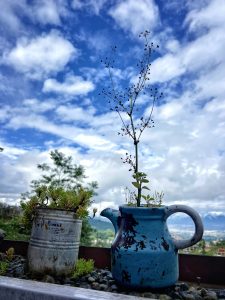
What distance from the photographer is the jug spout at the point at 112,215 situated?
10.1ft

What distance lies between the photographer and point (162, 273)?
2689mm

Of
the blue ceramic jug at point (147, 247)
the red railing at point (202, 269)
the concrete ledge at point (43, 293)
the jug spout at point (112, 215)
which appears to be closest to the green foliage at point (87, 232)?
the red railing at point (202, 269)

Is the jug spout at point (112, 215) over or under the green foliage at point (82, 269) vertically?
over

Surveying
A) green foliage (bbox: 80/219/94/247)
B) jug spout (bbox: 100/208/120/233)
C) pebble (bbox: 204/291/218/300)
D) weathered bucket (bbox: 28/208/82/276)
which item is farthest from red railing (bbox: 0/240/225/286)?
green foliage (bbox: 80/219/94/247)

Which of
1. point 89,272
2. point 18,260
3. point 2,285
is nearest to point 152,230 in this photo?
point 89,272

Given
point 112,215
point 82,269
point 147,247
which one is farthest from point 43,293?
point 82,269

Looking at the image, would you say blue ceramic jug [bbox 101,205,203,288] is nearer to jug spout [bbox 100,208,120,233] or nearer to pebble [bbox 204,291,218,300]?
jug spout [bbox 100,208,120,233]

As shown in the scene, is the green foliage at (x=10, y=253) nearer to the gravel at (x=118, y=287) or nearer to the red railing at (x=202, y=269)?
the gravel at (x=118, y=287)

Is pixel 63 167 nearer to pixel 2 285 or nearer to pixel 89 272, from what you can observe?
pixel 89 272

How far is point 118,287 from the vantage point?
2834 mm

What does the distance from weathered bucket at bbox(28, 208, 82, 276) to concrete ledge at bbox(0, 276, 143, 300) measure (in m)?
1.18

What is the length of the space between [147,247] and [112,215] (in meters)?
0.51

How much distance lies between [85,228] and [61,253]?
6966mm

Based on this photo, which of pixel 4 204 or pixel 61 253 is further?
pixel 4 204
